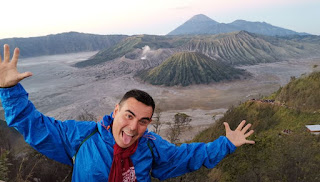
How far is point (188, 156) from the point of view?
97.1 inches

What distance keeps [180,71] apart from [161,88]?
9362 mm

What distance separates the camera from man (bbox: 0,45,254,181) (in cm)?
183

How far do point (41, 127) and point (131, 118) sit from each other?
0.78 m

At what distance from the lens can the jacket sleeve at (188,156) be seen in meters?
2.42

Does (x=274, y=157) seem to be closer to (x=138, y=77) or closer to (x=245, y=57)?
(x=138, y=77)

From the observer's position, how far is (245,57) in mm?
79875

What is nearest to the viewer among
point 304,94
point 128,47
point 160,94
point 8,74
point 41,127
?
point 8,74

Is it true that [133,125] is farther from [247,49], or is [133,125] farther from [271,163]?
[247,49]

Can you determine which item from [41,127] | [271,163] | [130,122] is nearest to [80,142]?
[41,127]

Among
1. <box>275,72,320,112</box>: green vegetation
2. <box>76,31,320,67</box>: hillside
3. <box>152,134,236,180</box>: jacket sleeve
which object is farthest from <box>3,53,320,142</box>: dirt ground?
<box>152,134,236,180</box>: jacket sleeve

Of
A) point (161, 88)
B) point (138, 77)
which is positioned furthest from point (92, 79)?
point (161, 88)

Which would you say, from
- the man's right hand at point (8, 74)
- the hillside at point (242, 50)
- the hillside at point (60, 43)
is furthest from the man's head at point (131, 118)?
the hillside at point (60, 43)

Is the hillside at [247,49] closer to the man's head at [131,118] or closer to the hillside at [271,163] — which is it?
the hillside at [271,163]

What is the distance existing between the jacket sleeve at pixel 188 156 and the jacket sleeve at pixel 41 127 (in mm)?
821
